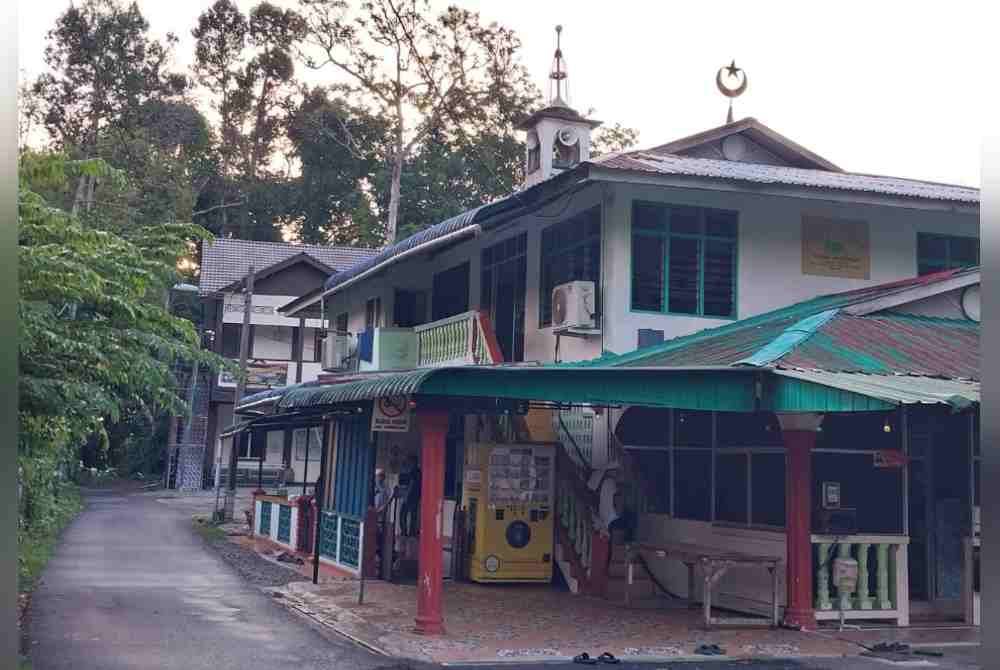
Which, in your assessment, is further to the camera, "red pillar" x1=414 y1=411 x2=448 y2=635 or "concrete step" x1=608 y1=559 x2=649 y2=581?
"concrete step" x1=608 y1=559 x2=649 y2=581

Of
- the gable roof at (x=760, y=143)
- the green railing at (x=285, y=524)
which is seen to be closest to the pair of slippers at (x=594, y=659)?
the gable roof at (x=760, y=143)

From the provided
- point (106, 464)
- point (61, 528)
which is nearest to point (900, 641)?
point (61, 528)

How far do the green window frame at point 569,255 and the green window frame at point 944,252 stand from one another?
5054mm

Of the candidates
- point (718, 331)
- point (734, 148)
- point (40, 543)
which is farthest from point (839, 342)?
point (40, 543)

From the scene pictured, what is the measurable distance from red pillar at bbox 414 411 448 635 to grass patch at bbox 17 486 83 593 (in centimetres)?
418

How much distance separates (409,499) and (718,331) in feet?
19.9

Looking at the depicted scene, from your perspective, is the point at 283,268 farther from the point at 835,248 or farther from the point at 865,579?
the point at 865,579

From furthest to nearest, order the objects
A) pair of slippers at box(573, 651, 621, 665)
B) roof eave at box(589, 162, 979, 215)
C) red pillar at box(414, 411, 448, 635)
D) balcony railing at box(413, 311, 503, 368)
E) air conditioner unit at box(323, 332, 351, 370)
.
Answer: air conditioner unit at box(323, 332, 351, 370) → balcony railing at box(413, 311, 503, 368) → roof eave at box(589, 162, 979, 215) → red pillar at box(414, 411, 448, 635) → pair of slippers at box(573, 651, 621, 665)

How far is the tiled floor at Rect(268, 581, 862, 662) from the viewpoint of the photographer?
11.4 metres

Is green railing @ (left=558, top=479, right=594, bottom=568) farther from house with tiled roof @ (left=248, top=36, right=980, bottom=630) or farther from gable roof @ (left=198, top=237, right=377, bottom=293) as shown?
gable roof @ (left=198, top=237, right=377, bottom=293)

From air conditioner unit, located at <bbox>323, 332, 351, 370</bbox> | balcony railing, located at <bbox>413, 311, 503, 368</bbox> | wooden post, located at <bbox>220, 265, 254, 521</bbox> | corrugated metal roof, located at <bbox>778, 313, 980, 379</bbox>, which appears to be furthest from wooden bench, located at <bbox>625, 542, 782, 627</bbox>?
wooden post, located at <bbox>220, 265, 254, 521</bbox>

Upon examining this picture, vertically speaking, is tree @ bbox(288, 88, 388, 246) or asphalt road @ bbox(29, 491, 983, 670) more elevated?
tree @ bbox(288, 88, 388, 246)

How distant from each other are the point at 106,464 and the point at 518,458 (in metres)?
31.3

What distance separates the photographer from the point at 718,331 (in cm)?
1509
